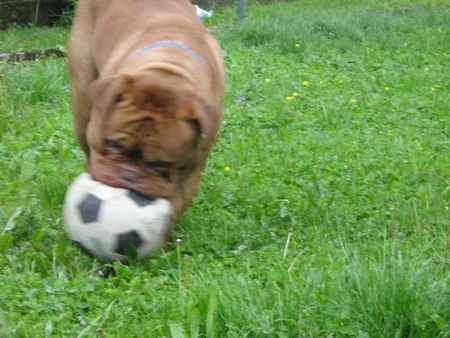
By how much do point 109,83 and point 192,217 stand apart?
1.01 m

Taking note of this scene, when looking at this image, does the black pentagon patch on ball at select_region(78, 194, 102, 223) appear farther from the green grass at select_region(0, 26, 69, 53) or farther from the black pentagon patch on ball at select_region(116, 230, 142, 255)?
the green grass at select_region(0, 26, 69, 53)

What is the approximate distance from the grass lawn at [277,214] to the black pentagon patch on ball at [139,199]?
29 cm

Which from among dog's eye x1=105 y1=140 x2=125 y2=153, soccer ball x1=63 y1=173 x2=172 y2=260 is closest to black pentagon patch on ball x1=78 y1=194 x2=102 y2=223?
soccer ball x1=63 y1=173 x2=172 y2=260

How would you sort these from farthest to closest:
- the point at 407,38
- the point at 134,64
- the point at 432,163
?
the point at 407,38
the point at 432,163
the point at 134,64

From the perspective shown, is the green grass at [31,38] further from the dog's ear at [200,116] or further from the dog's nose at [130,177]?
the dog's nose at [130,177]

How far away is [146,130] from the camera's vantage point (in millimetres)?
3922

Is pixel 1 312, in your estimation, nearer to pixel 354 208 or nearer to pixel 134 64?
pixel 134 64

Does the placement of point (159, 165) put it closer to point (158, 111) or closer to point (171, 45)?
point (158, 111)

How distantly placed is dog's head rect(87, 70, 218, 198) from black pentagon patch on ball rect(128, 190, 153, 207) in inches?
0.9

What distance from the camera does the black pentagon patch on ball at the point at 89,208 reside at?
12.9ft

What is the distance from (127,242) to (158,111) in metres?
0.57

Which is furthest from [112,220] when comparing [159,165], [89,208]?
[159,165]

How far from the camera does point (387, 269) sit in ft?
→ 11.0

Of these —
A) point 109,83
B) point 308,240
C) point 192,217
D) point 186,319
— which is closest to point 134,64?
point 109,83
